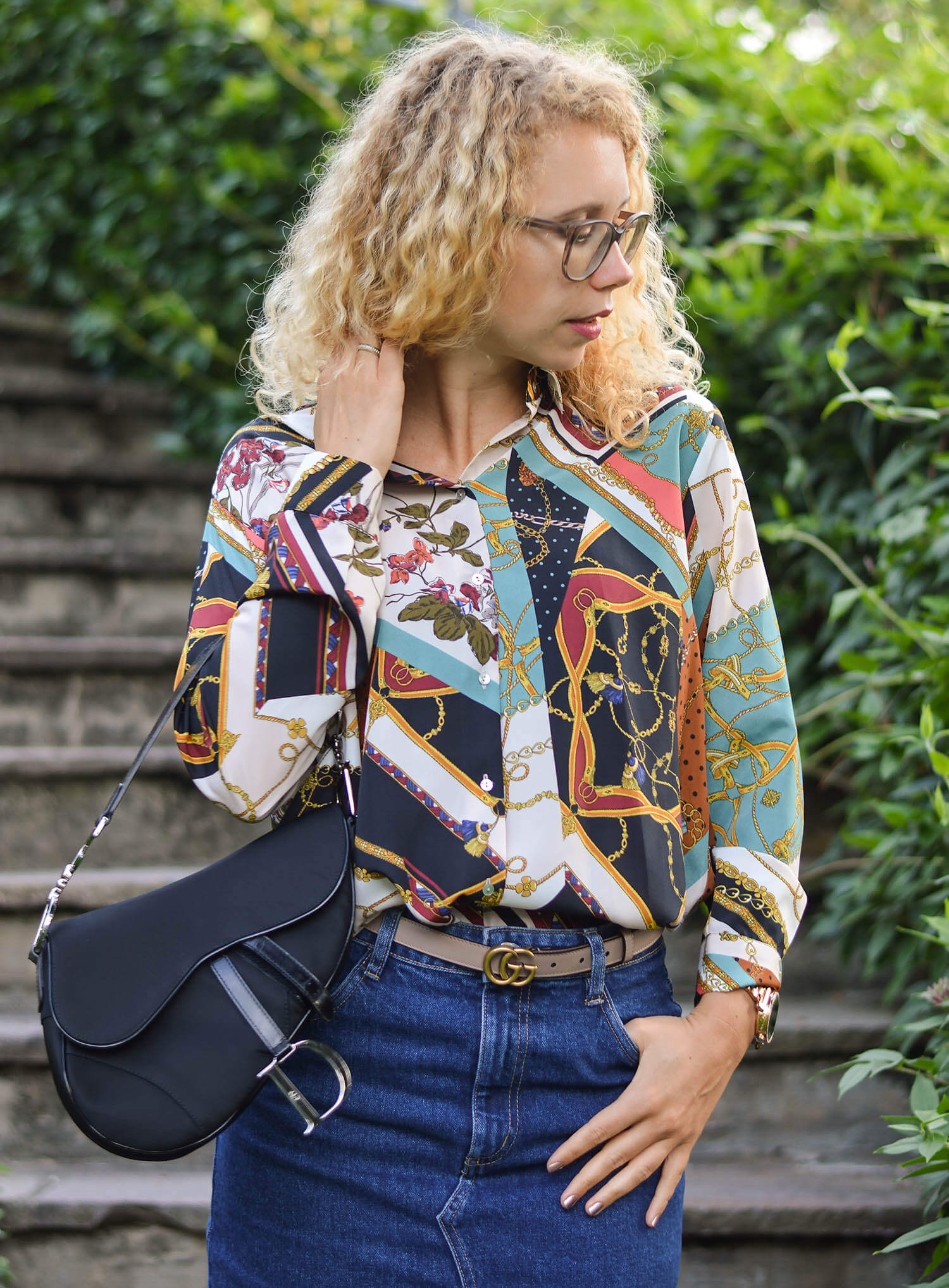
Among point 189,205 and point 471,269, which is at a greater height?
point 471,269

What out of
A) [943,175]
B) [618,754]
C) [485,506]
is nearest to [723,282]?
[943,175]

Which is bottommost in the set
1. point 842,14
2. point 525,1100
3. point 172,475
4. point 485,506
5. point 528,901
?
point 172,475

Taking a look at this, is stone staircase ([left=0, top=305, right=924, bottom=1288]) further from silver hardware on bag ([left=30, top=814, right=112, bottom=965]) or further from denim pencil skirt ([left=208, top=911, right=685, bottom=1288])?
silver hardware on bag ([left=30, top=814, right=112, bottom=965])

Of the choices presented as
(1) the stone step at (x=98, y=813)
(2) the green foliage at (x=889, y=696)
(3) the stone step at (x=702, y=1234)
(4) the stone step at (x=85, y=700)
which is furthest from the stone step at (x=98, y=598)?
(2) the green foliage at (x=889, y=696)

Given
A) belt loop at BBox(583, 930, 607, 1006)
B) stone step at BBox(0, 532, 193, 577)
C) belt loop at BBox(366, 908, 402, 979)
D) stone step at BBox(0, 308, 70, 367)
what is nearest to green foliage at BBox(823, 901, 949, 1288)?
belt loop at BBox(583, 930, 607, 1006)

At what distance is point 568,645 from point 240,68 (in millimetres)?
2865

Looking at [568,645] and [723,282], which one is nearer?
[568,645]

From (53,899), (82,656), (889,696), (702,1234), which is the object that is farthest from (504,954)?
(82,656)

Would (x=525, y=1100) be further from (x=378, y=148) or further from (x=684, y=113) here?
(x=684, y=113)

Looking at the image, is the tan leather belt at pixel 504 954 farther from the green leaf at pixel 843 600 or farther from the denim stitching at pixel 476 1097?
the green leaf at pixel 843 600

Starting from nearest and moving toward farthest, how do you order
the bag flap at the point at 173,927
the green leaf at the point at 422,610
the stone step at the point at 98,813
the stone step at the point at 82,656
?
1. the bag flap at the point at 173,927
2. the green leaf at the point at 422,610
3. the stone step at the point at 98,813
4. the stone step at the point at 82,656

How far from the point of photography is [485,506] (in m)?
1.21

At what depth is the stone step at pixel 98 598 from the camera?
3016 millimetres

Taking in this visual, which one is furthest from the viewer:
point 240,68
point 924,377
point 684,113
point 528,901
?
point 240,68
